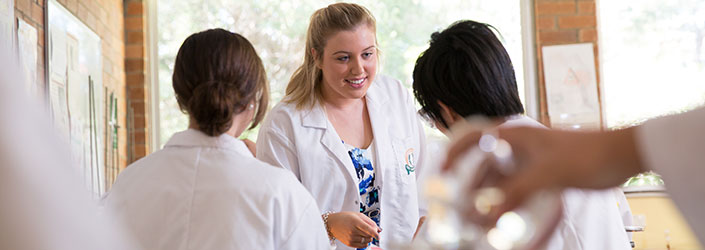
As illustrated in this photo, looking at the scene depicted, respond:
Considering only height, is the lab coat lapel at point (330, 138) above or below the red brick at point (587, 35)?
below

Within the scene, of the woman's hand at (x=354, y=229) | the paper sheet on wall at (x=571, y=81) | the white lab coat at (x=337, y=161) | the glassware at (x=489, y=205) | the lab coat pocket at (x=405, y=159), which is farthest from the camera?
the paper sheet on wall at (x=571, y=81)

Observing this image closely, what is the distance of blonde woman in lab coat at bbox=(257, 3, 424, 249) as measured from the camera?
7.98ft

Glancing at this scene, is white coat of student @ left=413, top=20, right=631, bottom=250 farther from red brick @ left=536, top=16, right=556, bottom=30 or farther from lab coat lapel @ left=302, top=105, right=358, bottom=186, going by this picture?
red brick @ left=536, top=16, right=556, bottom=30

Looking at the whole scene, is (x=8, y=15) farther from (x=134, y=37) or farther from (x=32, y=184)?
(x=32, y=184)

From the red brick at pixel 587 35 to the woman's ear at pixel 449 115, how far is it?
425 centimetres

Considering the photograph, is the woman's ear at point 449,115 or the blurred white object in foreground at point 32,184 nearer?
the blurred white object in foreground at point 32,184

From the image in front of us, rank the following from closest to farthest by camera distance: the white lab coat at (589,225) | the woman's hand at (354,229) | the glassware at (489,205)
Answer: the glassware at (489,205) → the white lab coat at (589,225) → the woman's hand at (354,229)

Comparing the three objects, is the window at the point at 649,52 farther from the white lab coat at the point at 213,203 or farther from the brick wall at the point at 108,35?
the white lab coat at the point at 213,203

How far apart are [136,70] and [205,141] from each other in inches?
158

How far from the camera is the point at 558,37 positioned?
5465 mm

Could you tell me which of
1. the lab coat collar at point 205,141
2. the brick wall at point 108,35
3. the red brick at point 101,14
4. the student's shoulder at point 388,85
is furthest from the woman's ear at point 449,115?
the red brick at point 101,14

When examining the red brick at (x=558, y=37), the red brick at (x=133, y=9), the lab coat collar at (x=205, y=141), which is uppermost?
the red brick at (x=133, y=9)

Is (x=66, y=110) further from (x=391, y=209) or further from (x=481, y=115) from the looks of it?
(x=481, y=115)

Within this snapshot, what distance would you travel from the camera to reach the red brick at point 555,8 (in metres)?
5.47
